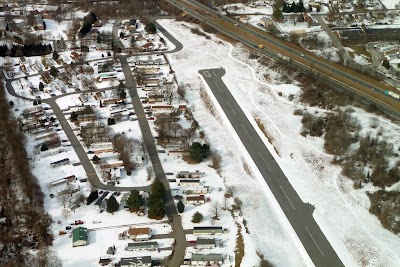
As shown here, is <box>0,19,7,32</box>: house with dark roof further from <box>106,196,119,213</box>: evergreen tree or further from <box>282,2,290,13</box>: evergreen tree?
<box>106,196,119,213</box>: evergreen tree

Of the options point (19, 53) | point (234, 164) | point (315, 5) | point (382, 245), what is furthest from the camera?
point (315, 5)

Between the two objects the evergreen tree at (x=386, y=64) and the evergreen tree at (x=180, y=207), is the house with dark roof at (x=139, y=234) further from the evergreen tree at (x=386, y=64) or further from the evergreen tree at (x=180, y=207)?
the evergreen tree at (x=386, y=64)

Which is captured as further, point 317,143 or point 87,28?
point 87,28

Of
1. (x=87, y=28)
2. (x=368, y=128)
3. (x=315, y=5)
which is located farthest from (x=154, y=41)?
(x=368, y=128)

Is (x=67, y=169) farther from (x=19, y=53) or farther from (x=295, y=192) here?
(x=19, y=53)

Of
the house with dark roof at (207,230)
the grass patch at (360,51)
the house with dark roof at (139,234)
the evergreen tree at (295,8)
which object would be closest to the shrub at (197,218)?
the house with dark roof at (207,230)

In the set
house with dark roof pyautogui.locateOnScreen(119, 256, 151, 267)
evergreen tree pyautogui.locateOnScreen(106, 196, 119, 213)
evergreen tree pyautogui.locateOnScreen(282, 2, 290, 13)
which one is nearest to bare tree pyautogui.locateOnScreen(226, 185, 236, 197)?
evergreen tree pyautogui.locateOnScreen(106, 196, 119, 213)

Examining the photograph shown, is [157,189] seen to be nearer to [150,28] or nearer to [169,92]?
[169,92]
